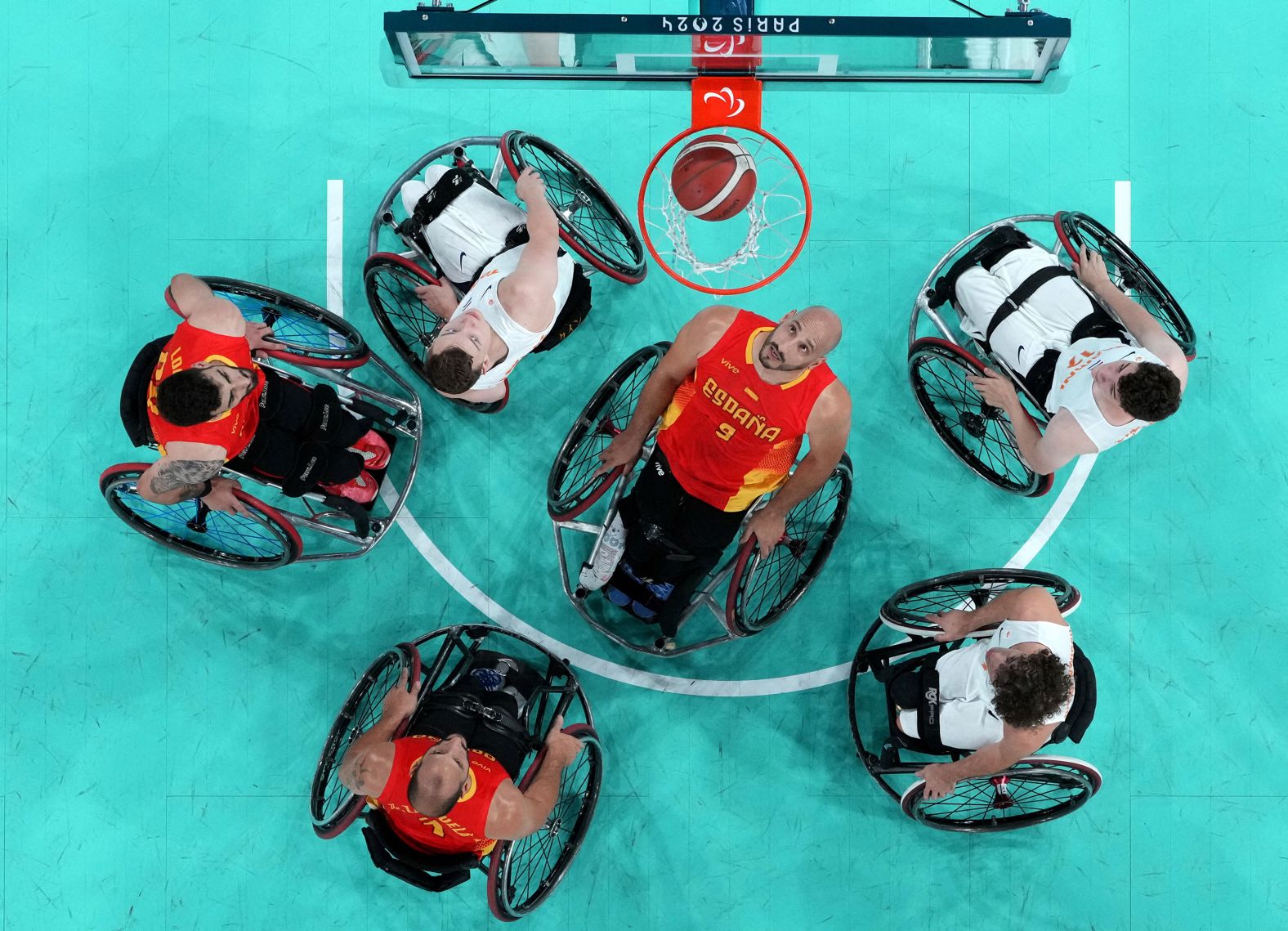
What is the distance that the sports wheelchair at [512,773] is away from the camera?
5.01 m

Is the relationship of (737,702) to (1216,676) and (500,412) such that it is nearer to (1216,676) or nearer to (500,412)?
(500,412)

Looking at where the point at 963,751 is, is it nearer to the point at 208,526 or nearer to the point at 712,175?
the point at 712,175

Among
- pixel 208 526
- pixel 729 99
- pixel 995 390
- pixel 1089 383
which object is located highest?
pixel 729 99

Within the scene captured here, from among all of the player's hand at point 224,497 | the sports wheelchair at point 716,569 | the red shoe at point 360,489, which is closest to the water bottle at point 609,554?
the sports wheelchair at point 716,569

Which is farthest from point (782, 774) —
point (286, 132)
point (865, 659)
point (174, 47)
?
point (174, 47)

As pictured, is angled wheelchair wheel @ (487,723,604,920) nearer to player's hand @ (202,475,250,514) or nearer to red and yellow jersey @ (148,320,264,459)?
player's hand @ (202,475,250,514)

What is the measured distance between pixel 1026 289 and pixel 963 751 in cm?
269

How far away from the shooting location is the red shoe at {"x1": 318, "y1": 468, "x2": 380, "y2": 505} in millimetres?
5618

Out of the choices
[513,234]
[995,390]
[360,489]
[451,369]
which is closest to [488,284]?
[513,234]

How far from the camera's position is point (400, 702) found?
523cm

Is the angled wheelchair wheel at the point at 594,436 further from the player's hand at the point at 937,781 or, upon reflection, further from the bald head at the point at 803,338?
the player's hand at the point at 937,781

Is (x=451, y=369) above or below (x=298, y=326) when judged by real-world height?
above

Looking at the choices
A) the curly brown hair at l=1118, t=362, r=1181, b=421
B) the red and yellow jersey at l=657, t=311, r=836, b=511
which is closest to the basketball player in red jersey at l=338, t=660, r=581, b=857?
the red and yellow jersey at l=657, t=311, r=836, b=511

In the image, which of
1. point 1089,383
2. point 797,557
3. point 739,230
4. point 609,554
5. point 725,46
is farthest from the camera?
point 797,557
